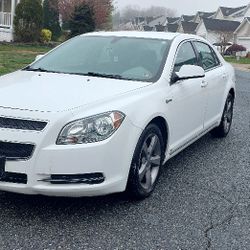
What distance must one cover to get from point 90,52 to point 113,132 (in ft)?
5.82

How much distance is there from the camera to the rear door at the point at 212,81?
5.74 m

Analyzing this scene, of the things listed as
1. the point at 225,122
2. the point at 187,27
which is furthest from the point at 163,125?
the point at 187,27

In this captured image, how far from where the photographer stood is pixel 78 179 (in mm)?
3541

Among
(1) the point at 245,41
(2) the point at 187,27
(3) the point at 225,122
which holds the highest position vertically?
(3) the point at 225,122

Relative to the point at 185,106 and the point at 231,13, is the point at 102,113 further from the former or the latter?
the point at 231,13

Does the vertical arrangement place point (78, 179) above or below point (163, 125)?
below

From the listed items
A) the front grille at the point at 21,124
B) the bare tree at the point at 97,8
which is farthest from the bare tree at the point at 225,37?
the front grille at the point at 21,124

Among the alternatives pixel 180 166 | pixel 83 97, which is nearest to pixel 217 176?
pixel 180 166

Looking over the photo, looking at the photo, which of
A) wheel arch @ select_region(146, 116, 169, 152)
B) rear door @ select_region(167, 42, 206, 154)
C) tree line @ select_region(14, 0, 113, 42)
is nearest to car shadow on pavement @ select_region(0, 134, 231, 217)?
wheel arch @ select_region(146, 116, 169, 152)

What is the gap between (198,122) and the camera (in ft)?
17.8

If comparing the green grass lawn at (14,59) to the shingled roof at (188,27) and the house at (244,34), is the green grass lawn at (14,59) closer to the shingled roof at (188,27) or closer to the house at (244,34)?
the house at (244,34)

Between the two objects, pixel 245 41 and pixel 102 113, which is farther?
pixel 245 41

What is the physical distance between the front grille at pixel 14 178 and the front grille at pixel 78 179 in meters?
0.17

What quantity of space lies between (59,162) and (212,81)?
118 inches
